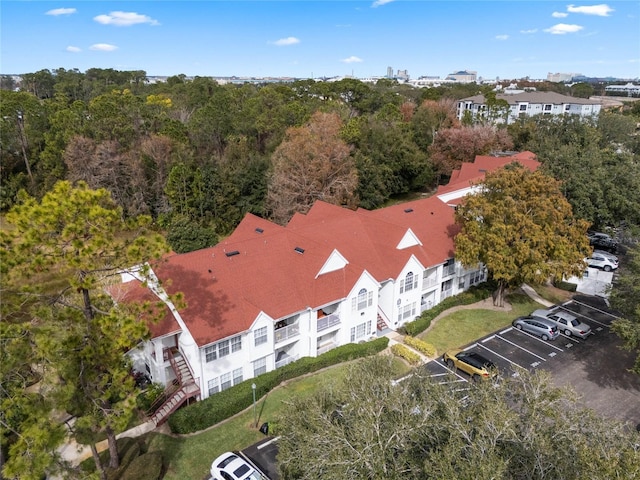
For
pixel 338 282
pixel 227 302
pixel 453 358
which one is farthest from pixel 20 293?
pixel 453 358

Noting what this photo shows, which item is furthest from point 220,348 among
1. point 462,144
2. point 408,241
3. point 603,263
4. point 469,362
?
point 462,144

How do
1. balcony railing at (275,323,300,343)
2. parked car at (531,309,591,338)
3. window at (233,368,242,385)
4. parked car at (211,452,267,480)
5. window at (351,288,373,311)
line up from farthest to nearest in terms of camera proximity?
parked car at (531,309,591,338) < window at (351,288,373,311) < balcony railing at (275,323,300,343) < window at (233,368,242,385) < parked car at (211,452,267,480)

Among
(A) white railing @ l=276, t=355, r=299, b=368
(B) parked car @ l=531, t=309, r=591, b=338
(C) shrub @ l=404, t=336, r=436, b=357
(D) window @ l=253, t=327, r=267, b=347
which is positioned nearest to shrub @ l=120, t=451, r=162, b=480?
(D) window @ l=253, t=327, r=267, b=347

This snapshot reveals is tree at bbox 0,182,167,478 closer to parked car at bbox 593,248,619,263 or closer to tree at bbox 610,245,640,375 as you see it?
tree at bbox 610,245,640,375

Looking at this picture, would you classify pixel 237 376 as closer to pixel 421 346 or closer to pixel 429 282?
pixel 421 346

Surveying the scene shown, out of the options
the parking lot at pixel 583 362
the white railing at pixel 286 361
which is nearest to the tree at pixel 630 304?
the parking lot at pixel 583 362

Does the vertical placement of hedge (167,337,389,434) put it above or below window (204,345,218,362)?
below
